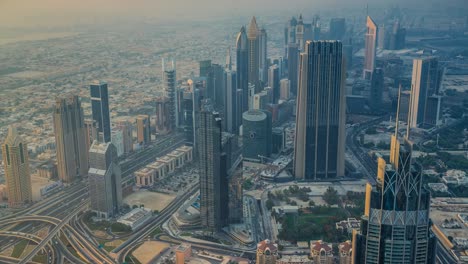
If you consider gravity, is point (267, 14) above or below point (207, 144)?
above

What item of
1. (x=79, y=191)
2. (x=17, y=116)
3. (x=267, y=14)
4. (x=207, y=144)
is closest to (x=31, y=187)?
(x=79, y=191)

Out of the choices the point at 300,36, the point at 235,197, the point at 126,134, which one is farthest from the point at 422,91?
the point at 126,134

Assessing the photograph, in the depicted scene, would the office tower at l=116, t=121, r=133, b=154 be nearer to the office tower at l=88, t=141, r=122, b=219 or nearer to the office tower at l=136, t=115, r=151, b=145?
the office tower at l=136, t=115, r=151, b=145

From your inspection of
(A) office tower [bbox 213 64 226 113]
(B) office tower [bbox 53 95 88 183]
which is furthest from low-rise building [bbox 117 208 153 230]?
(A) office tower [bbox 213 64 226 113]

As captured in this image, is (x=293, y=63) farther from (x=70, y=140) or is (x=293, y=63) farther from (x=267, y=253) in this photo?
(x=267, y=253)

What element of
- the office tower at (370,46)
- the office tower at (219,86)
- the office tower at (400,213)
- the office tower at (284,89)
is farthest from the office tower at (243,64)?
the office tower at (400,213)

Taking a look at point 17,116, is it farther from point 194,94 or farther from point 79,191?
point 194,94
